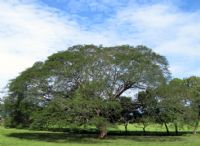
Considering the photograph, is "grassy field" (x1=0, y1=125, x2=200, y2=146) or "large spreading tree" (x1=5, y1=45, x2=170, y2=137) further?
"large spreading tree" (x1=5, y1=45, x2=170, y2=137)

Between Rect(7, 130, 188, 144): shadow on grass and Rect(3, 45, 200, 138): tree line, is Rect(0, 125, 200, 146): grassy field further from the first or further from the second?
Rect(3, 45, 200, 138): tree line

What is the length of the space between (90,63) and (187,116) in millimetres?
14334

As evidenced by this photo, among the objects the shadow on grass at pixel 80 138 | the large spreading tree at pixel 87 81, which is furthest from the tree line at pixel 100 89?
the shadow on grass at pixel 80 138

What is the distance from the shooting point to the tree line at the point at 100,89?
50625mm

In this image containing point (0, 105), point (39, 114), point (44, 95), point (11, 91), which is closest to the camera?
point (39, 114)

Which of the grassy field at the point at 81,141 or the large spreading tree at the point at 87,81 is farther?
the large spreading tree at the point at 87,81

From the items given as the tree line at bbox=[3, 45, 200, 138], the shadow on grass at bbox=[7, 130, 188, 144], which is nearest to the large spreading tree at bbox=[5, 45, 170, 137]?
the tree line at bbox=[3, 45, 200, 138]

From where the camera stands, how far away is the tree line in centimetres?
5062

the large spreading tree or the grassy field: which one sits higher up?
the large spreading tree

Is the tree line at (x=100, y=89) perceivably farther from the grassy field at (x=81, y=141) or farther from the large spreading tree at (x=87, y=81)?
the grassy field at (x=81, y=141)

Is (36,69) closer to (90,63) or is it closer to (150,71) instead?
(90,63)

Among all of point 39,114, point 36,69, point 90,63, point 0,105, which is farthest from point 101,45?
point 0,105

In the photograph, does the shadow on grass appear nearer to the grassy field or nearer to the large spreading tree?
the grassy field

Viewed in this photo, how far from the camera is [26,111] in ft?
185
